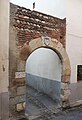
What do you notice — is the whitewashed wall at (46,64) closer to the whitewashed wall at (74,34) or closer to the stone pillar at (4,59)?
the whitewashed wall at (74,34)

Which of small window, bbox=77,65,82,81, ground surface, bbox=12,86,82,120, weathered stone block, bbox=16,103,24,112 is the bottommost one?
ground surface, bbox=12,86,82,120

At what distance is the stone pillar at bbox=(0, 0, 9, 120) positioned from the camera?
5.97m

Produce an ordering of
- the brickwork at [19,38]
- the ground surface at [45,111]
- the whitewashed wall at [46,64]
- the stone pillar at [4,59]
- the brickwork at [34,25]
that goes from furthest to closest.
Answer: the whitewashed wall at [46,64], the ground surface at [45,111], the brickwork at [34,25], the brickwork at [19,38], the stone pillar at [4,59]

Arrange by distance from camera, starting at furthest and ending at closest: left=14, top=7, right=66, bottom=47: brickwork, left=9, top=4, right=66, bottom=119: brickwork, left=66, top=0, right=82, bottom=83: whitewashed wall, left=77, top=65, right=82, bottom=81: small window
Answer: left=77, top=65, right=82, bottom=81: small window → left=66, top=0, right=82, bottom=83: whitewashed wall → left=14, top=7, right=66, bottom=47: brickwork → left=9, top=4, right=66, bottom=119: brickwork

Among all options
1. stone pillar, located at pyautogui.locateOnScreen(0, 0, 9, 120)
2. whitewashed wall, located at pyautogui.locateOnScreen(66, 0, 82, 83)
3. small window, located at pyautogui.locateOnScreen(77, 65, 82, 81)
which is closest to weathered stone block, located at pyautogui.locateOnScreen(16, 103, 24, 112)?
stone pillar, located at pyautogui.locateOnScreen(0, 0, 9, 120)

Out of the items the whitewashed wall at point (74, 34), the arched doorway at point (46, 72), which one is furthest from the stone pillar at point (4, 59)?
the whitewashed wall at point (74, 34)

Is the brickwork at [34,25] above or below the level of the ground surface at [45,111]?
above

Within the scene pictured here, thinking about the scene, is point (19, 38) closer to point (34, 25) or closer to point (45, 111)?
point (34, 25)

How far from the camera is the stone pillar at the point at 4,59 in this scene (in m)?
5.97

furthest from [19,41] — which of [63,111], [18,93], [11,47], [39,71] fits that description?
[39,71]

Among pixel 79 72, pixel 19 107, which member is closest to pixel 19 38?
pixel 19 107

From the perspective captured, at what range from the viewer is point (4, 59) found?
19.9ft

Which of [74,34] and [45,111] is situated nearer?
[45,111]

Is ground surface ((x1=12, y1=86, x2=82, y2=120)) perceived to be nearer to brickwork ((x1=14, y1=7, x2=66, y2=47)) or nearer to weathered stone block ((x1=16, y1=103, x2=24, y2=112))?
weathered stone block ((x1=16, y1=103, x2=24, y2=112))
